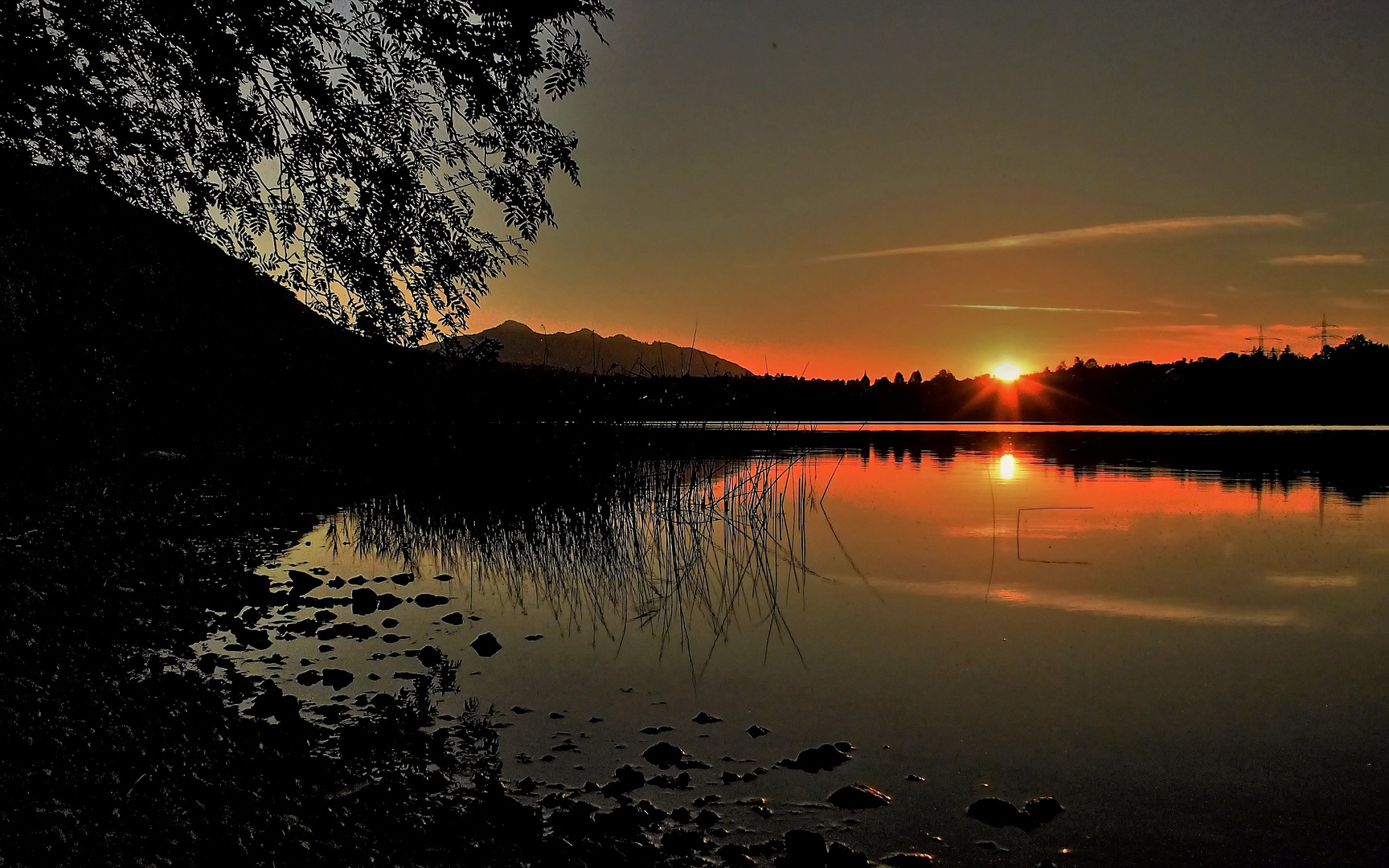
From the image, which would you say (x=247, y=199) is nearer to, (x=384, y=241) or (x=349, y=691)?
(x=384, y=241)

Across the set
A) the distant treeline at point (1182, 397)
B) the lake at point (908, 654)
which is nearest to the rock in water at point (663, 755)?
the lake at point (908, 654)

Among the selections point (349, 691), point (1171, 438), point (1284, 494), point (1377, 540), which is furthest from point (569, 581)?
point (1171, 438)

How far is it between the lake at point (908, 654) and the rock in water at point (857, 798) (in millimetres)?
64

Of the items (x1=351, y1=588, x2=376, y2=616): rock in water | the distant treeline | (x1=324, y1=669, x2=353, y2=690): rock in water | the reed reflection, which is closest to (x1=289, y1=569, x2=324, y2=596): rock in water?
(x1=351, y1=588, x2=376, y2=616): rock in water

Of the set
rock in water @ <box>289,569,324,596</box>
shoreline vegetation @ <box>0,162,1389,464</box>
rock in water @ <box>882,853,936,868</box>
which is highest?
shoreline vegetation @ <box>0,162,1389,464</box>

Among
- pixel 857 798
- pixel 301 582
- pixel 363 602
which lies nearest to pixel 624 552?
pixel 363 602

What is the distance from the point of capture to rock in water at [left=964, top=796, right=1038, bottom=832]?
435 cm

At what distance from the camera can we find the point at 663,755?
16.7 ft

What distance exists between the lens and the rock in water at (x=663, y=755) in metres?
5.04

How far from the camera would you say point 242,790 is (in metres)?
4.08

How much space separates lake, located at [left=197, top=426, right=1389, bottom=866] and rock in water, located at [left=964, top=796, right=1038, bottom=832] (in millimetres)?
67

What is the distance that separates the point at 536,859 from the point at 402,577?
7603mm

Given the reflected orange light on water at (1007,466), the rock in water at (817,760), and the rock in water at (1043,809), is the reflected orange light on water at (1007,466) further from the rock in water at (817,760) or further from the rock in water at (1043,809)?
the rock in water at (1043,809)

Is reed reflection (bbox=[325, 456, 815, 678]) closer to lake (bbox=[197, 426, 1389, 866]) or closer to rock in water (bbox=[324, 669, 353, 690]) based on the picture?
lake (bbox=[197, 426, 1389, 866])
